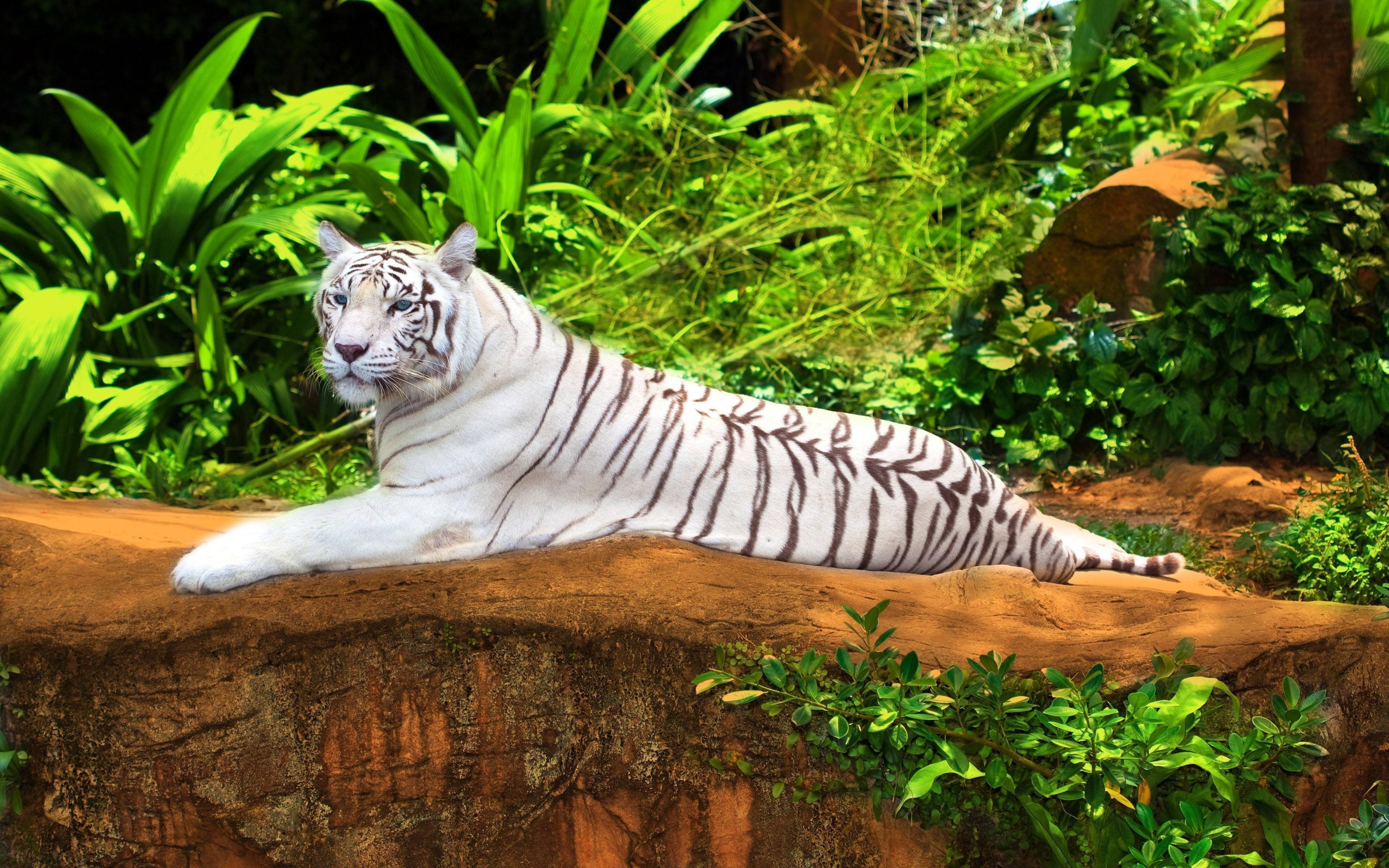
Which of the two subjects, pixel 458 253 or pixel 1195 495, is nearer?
pixel 458 253

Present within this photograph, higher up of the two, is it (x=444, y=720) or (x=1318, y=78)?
(x=1318, y=78)

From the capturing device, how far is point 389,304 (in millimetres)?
2996

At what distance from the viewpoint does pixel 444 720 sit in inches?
109

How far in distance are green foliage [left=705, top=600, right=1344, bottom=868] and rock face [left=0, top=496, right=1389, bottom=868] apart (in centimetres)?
8

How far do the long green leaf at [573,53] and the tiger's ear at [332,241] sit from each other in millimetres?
3633

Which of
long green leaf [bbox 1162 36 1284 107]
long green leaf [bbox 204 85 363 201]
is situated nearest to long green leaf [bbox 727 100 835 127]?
long green leaf [bbox 1162 36 1284 107]

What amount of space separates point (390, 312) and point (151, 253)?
10.2 ft

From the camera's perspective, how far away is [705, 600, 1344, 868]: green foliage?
2461 millimetres

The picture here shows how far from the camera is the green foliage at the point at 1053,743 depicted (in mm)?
2461

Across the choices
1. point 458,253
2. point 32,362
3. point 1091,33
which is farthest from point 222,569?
point 1091,33

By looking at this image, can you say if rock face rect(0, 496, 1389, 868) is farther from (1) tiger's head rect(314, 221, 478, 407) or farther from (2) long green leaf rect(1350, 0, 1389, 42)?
(2) long green leaf rect(1350, 0, 1389, 42)

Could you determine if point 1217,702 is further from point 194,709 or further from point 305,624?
point 194,709

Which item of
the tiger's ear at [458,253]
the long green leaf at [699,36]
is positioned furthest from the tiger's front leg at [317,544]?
the long green leaf at [699,36]

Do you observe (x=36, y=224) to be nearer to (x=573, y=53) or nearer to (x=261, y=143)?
(x=261, y=143)
